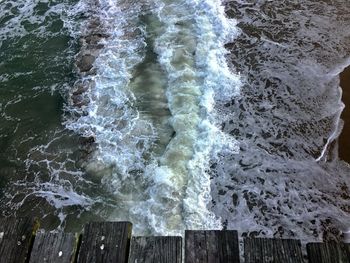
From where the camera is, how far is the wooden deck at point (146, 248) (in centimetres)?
259

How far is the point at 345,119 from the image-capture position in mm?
5676

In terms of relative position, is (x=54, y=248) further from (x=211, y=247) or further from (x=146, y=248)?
(x=211, y=247)

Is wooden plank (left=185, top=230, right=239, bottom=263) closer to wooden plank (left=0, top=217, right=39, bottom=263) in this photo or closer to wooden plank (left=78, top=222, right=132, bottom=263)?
wooden plank (left=78, top=222, right=132, bottom=263)

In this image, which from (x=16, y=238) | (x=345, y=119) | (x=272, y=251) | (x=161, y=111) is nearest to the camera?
(x=272, y=251)

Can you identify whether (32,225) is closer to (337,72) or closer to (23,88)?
(23,88)

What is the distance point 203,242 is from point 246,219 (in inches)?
86.4

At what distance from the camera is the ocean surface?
16.0 feet

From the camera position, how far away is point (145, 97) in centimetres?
638

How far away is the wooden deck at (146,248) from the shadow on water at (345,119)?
292cm

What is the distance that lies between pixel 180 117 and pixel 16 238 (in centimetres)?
351

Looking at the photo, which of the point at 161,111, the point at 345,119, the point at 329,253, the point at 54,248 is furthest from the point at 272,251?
the point at 161,111

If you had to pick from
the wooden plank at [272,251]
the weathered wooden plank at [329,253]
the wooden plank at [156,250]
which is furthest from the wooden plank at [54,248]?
the weathered wooden plank at [329,253]

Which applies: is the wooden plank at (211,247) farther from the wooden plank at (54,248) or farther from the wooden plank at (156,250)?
the wooden plank at (54,248)

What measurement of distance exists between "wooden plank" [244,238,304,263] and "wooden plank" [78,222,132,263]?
31.4 inches
